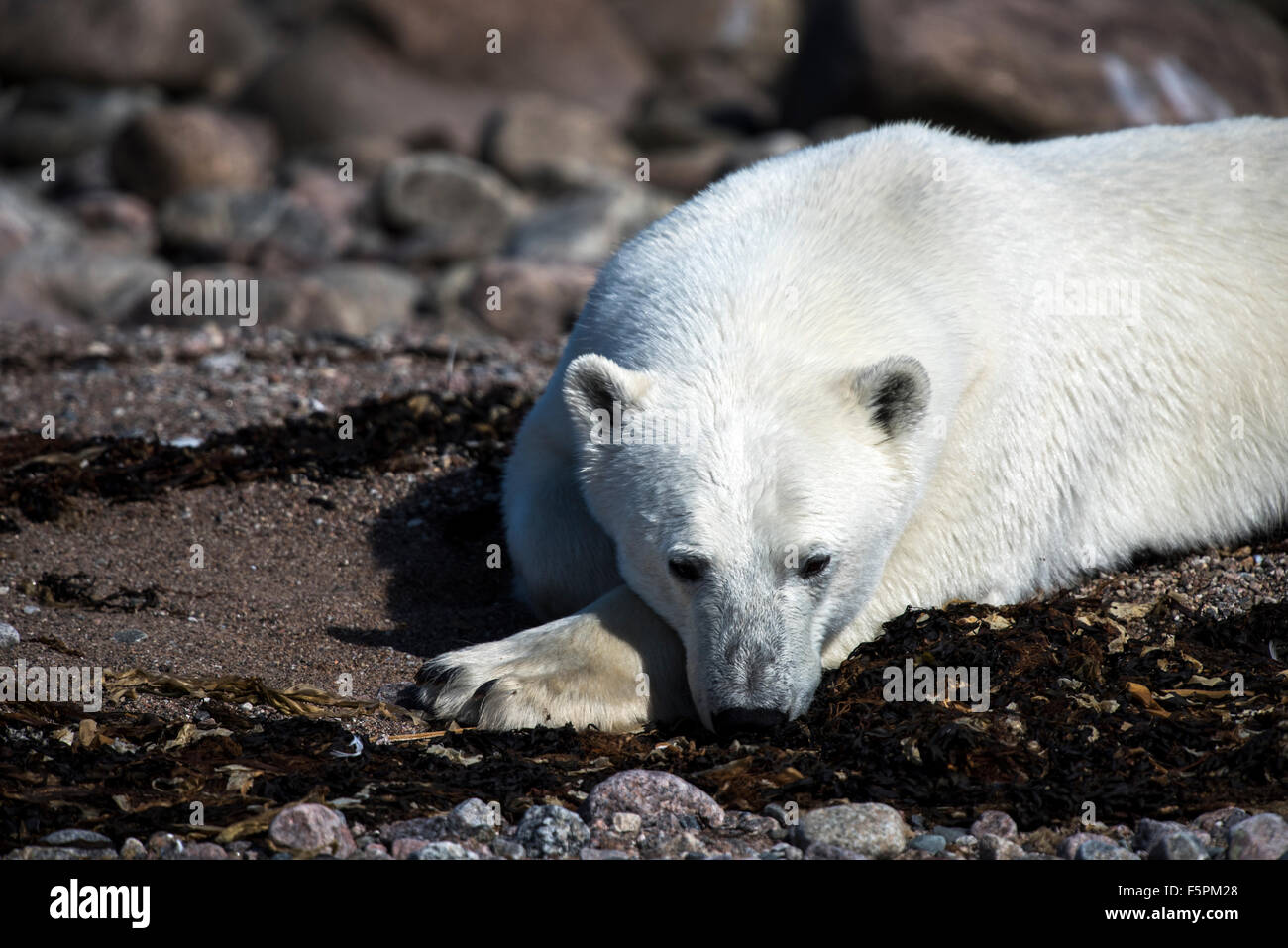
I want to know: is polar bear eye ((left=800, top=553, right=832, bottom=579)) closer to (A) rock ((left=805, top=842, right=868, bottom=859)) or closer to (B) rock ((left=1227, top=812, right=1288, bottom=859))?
(A) rock ((left=805, top=842, right=868, bottom=859))

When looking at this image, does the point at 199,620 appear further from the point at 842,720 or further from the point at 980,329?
the point at 980,329

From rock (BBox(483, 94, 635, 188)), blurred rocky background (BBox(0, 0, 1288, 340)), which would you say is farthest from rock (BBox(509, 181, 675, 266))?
rock (BBox(483, 94, 635, 188))

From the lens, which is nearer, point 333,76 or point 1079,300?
point 1079,300

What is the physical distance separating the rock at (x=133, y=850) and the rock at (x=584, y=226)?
10045 millimetres

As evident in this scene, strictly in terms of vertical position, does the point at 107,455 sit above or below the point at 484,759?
above

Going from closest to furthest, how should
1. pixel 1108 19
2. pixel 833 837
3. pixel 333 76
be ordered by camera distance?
1. pixel 833 837
2. pixel 1108 19
3. pixel 333 76

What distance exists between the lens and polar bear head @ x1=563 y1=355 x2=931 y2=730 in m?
3.37

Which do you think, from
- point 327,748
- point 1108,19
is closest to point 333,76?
point 1108,19

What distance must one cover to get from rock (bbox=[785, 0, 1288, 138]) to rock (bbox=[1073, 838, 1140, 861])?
12.6 metres

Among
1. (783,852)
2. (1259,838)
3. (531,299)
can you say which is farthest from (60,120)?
(1259,838)

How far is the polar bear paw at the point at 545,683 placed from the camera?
3.57 metres

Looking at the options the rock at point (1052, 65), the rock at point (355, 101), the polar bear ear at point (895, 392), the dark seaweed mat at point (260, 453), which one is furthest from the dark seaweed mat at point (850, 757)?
the rock at point (355, 101)

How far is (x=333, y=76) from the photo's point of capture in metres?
18.6

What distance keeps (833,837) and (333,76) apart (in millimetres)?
17499
